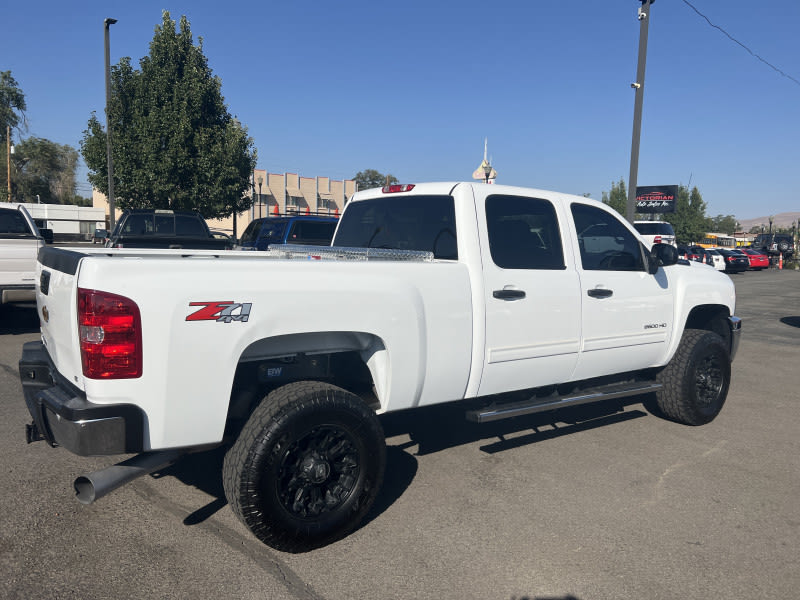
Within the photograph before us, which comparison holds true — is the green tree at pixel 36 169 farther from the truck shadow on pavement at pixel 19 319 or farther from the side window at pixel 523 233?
the side window at pixel 523 233

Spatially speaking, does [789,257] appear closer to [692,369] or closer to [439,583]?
[692,369]

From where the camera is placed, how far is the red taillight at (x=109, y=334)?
2.80 meters

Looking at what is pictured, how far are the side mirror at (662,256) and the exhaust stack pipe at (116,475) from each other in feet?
12.7

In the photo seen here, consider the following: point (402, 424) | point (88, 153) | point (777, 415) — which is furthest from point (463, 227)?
point (88, 153)

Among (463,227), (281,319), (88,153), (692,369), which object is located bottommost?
(692,369)

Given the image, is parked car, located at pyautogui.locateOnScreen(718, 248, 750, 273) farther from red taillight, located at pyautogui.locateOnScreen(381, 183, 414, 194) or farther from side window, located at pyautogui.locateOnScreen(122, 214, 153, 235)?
red taillight, located at pyautogui.locateOnScreen(381, 183, 414, 194)

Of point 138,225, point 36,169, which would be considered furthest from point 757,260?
point 36,169

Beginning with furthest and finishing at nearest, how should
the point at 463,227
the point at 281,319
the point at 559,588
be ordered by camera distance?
the point at 463,227 → the point at 281,319 → the point at 559,588

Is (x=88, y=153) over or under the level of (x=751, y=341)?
over

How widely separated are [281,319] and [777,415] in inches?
205

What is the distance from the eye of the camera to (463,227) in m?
4.15

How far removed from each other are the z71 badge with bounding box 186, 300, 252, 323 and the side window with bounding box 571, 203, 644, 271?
8.87 ft

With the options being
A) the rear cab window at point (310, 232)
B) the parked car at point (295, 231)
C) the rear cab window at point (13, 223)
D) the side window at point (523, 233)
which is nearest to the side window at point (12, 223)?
the rear cab window at point (13, 223)

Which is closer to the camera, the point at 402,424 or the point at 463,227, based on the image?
the point at 463,227
